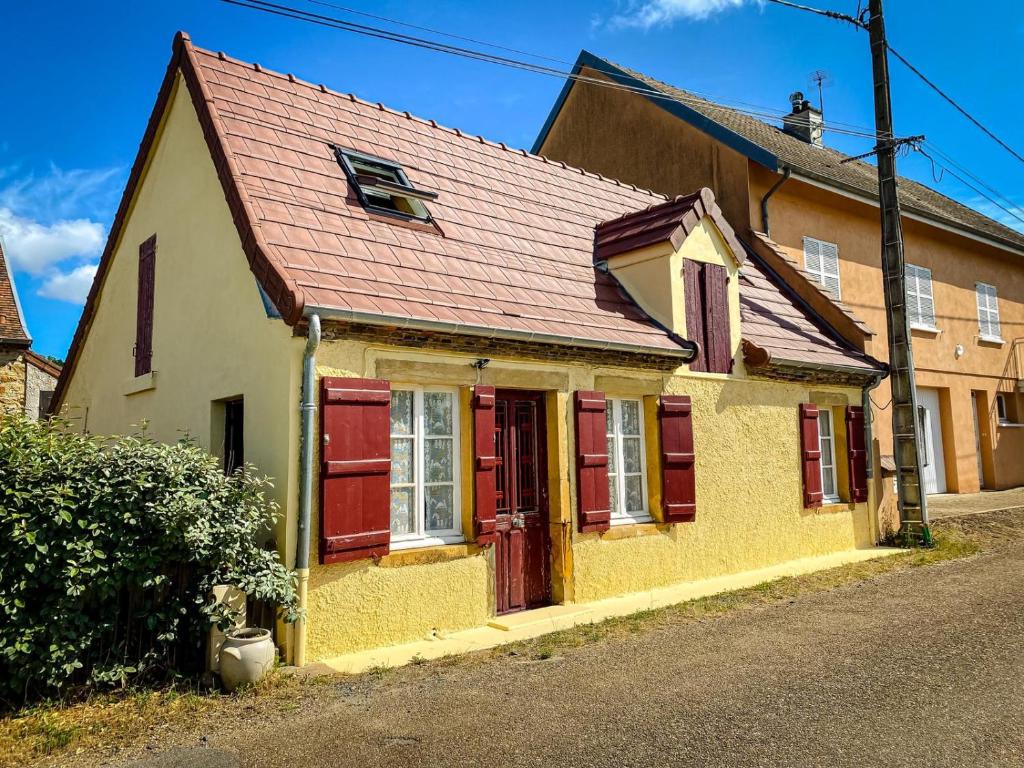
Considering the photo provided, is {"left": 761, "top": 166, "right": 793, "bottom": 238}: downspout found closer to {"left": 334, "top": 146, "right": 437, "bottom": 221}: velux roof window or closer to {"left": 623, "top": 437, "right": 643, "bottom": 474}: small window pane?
{"left": 623, "top": 437, "right": 643, "bottom": 474}: small window pane

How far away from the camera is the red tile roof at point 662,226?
30.0 feet

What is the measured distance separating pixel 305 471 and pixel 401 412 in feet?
3.84

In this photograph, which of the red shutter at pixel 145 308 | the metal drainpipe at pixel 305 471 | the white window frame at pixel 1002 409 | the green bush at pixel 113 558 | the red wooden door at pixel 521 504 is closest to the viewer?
the green bush at pixel 113 558

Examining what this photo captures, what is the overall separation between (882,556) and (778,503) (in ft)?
6.44

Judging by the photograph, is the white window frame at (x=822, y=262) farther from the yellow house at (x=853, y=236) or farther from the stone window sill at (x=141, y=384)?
the stone window sill at (x=141, y=384)

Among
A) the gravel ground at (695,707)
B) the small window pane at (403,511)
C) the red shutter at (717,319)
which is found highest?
the red shutter at (717,319)

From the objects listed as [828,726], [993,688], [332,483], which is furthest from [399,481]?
[993,688]

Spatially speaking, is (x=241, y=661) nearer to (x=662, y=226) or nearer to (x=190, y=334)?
(x=190, y=334)

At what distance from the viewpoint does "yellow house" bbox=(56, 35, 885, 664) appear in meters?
6.10

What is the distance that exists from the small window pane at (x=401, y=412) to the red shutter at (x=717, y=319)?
13.4 feet

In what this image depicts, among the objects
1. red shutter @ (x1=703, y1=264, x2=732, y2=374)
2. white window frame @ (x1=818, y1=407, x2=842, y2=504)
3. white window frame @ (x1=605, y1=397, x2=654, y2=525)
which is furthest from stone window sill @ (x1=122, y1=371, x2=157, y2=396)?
white window frame @ (x1=818, y1=407, x2=842, y2=504)

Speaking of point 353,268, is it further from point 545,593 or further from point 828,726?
point 828,726

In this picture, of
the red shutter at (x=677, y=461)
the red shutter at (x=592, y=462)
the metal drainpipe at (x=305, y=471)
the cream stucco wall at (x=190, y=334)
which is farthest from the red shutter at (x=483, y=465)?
the red shutter at (x=677, y=461)

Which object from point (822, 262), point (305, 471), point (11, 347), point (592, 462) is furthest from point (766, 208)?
point (11, 347)
